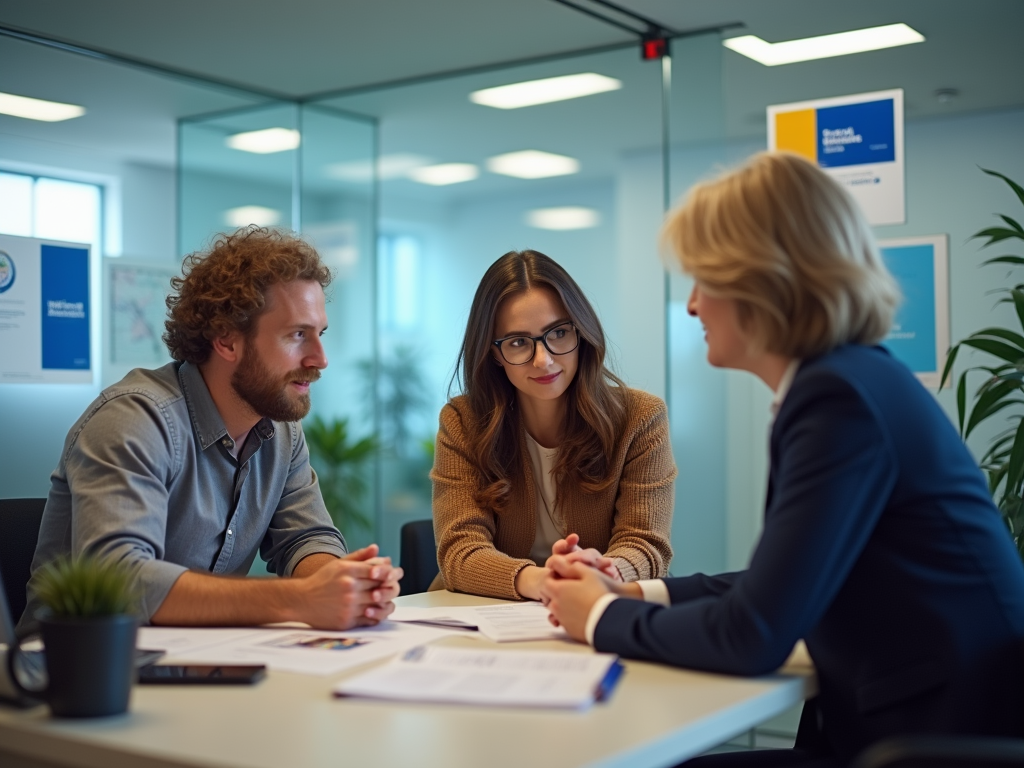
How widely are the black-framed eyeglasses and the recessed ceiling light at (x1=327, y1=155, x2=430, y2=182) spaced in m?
3.53

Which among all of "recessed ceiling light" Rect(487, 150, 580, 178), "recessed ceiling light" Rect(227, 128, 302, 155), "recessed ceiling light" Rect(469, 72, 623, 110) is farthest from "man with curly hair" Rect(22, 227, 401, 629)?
"recessed ceiling light" Rect(227, 128, 302, 155)

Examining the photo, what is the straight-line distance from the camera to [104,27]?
4.55 m

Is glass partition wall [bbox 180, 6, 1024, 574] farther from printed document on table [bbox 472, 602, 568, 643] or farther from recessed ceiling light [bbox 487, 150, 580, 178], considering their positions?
printed document on table [bbox 472, 602, 568, 643]

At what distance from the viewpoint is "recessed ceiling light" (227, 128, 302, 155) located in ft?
19.1

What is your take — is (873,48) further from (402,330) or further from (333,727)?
(333,727)

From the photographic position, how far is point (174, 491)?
2.20 m

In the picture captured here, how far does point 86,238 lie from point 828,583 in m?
4.04

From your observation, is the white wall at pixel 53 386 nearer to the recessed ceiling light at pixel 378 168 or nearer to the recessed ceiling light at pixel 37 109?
the recessed ceiling light at pixel 37 109

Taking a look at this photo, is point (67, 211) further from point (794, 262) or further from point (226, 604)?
point (794, 262)

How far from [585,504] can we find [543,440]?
214mm

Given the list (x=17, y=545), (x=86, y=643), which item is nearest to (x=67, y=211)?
(x=17, y=545)

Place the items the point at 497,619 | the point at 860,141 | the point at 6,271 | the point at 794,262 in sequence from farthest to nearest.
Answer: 1. the point at 6,271
2. the point at 860,141
3. the point at 497,619
4. the point at 794,262

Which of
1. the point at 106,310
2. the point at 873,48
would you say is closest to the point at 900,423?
the point at 873,48

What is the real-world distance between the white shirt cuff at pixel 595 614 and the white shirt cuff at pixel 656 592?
0.63 feet
